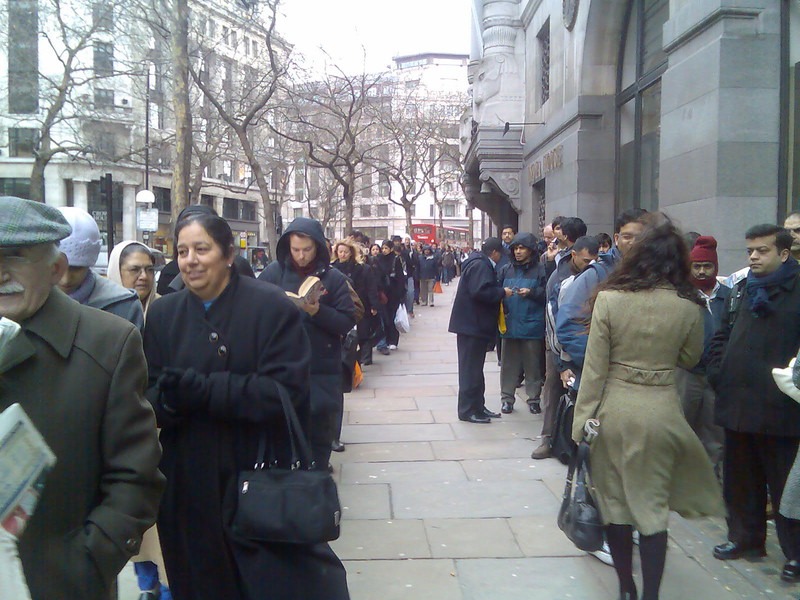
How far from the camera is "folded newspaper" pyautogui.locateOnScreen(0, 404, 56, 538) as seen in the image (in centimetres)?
146

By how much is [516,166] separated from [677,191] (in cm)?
1119

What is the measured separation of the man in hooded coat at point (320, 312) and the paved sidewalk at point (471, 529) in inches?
32.2

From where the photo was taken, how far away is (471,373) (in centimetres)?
811

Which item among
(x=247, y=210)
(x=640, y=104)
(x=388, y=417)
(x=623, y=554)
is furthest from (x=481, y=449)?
(x=247, y=210)

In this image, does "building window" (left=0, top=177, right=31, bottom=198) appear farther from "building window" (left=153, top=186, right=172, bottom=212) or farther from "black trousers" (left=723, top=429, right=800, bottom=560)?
"black trousers" (left=723, top=429, right=800, bottom=560)

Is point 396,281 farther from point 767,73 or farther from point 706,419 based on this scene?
point 706,419

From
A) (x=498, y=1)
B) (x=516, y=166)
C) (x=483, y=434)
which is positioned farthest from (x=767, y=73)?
(x=498, y=1)

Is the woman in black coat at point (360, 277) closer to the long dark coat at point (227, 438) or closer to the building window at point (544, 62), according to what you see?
the long dark coat at point (227, 438)

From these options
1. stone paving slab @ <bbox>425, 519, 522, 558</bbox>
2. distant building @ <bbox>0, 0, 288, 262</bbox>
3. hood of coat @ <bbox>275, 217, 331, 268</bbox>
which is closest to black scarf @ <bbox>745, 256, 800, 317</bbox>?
stone paving slab @ <bbox>425, 519, 522, 558</bbox>

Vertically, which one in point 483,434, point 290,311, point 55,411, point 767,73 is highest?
point 767,73

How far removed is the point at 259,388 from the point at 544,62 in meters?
15.9

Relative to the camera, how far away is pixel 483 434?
768cm

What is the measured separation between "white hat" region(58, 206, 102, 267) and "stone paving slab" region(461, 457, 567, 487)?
3797mm

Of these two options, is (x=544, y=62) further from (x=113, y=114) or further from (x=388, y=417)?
(x=113, y=114)
